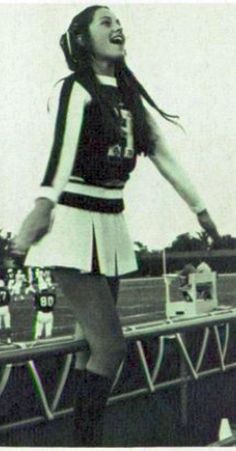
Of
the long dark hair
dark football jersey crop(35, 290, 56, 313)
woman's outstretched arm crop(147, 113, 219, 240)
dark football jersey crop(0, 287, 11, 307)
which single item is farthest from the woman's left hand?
dark football jersey crop(0, 287, 11, 307)

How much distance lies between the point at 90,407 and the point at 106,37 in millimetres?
642

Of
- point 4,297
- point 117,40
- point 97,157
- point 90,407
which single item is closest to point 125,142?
point 97,157

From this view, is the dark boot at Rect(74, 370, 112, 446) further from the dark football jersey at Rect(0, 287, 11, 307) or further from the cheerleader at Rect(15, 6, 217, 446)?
the dark football jersey at Rect(0, 287, 11, 307)

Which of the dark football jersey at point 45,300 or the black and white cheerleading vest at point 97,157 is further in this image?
the dark football jersey at point 45,300

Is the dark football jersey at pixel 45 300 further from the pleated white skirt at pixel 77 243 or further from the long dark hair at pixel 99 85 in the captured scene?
the long dark hair at pixel 99 85

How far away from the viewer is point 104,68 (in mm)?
1690

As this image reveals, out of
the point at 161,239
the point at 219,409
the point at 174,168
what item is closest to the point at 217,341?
the point at 219,409

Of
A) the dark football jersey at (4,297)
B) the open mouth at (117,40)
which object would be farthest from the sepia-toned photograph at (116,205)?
the dark football jersey at (4,297)

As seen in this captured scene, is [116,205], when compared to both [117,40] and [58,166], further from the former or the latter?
[117,40]

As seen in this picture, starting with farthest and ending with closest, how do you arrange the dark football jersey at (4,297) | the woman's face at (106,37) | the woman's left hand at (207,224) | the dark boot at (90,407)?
the dark football jersey at (4,297)
the woman's left hand at (207,224)
the woman's face at (106,37)
the dark boot at (90,407)

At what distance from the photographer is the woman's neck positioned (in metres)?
1.68

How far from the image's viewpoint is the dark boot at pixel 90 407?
1.55 metres

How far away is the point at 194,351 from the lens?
2352mm

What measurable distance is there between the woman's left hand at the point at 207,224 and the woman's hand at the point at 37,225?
14.4 inches
